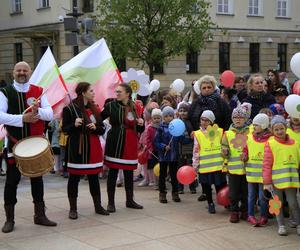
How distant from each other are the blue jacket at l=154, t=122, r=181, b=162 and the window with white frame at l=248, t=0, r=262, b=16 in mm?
29535

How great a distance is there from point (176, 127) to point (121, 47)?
49.3 feet

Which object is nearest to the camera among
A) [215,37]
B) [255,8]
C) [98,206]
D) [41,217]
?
[41,217]

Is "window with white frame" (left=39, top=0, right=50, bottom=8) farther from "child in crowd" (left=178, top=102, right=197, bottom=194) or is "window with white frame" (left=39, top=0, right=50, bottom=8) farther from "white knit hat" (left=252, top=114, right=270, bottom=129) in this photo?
"white knit hat" (left=252, top=114, right=270, bottom=129)

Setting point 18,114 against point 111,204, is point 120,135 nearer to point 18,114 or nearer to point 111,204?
point 111,204

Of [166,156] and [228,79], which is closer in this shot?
[166,156]

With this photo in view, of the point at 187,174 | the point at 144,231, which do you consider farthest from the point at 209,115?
the point at 144,231

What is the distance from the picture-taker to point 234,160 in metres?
7.32

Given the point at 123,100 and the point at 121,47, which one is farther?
the point at 121,47

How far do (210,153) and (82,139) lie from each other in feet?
5.73

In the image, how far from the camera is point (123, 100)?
7.93 meters

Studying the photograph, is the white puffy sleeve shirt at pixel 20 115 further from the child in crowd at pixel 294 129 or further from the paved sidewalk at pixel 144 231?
the child in crowd at pixel 294 129

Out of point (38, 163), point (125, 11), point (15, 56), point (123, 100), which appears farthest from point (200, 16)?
point (38, 163)

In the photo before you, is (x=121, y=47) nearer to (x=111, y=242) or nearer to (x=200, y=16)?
(x=200, y=16)

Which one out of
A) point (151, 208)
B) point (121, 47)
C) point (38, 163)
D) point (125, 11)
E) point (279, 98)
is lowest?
point (151, 208)
